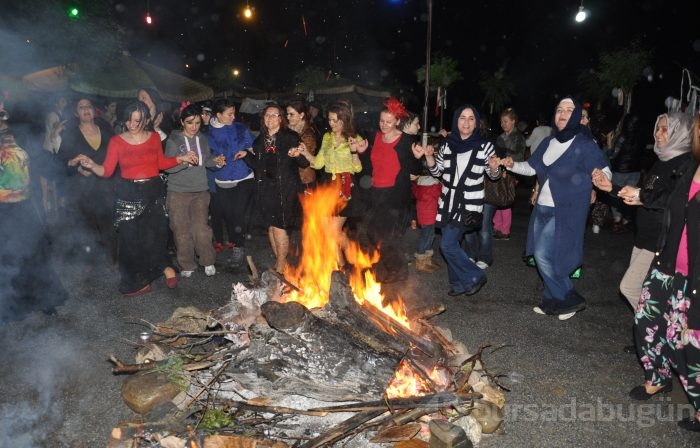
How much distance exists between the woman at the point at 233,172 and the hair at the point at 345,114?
52.9 inches

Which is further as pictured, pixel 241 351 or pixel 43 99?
pixel 43 99

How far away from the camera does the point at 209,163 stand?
640cm

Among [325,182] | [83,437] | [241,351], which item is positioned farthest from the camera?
[325,182]

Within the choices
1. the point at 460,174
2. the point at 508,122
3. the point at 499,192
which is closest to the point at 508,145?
the point at 508,122

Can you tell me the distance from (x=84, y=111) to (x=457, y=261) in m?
5.33

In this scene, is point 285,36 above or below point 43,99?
above

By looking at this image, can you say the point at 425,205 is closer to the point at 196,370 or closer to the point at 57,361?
the point at 196,370

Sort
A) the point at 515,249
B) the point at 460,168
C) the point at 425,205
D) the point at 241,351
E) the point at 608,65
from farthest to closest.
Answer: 1. the point at 608,65
2. the point at 515,249
3. the point at 425,205
4. the point at 460,168
5. the point at 241,351

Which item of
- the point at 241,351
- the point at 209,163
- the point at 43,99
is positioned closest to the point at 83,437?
the point at 241,351

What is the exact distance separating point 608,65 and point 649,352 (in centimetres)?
2419

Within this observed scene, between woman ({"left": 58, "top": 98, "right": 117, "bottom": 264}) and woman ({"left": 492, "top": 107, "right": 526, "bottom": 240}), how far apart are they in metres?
6.15

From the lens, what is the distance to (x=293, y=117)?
20.3 ft

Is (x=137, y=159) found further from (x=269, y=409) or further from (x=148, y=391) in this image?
(x=269, y=409)

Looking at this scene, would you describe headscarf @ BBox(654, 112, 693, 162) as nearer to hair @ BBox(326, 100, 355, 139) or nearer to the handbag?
the handbag
